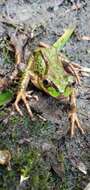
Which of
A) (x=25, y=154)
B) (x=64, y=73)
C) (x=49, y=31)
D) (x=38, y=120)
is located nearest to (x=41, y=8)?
(x=49, y=31)

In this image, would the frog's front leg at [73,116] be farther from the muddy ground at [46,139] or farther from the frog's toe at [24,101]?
the frog's toe at [24,101]

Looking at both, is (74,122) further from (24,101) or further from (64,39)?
(64,39)

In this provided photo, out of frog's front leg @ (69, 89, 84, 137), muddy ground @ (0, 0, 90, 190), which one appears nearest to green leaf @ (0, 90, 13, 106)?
muddy ground @ (0, 0, 90, 190)

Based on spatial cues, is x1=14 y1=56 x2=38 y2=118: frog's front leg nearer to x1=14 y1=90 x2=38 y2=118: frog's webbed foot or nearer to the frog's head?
x1=14 y1=90 x2=38 y2=118: frog's webbed foot

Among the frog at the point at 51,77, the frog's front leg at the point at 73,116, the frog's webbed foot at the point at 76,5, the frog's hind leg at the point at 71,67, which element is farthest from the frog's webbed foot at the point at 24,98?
the frog's webbed foot at the point at 76,5

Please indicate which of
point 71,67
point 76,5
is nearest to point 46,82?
point 71,67
